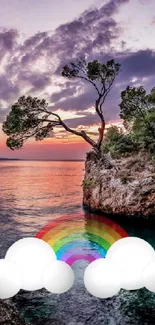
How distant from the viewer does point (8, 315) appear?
5934 millimetres

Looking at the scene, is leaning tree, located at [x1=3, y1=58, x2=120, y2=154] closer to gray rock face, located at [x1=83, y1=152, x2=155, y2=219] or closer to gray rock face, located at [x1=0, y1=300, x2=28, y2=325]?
gray rock face, located at [x1=83, y1=152, x2=155, y2=219]

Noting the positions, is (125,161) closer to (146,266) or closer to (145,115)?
(145,115)

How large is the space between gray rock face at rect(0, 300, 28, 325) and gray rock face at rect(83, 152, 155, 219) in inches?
684

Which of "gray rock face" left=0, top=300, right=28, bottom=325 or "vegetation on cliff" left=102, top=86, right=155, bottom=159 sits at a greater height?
"vegetation on cliff" left=102, top=86, right=155, bottom=159

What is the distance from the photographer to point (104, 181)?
26.5 m

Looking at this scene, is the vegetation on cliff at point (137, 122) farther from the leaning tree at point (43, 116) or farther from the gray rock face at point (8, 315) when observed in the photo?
the gray rock face at point (8, 315)

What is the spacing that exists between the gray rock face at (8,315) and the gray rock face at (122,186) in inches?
684

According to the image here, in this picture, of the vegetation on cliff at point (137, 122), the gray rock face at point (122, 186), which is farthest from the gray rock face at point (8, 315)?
the vegetation on cliff at point (137, 122)

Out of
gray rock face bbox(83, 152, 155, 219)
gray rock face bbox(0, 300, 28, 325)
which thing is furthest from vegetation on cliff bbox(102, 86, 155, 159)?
gray rock face bbox(0, 300, 28, 325)

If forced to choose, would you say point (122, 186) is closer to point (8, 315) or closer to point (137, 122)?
point (137, 122)

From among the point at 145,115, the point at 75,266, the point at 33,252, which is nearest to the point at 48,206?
the point at 145,115

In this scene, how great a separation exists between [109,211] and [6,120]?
1180cm

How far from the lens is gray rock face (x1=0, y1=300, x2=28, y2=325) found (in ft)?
18.7

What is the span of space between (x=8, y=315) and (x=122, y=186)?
19089 mm
